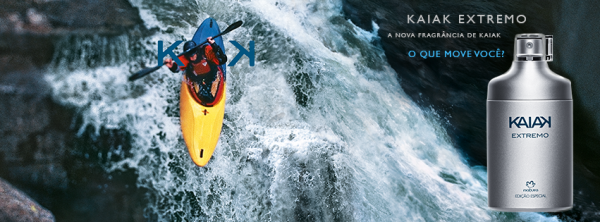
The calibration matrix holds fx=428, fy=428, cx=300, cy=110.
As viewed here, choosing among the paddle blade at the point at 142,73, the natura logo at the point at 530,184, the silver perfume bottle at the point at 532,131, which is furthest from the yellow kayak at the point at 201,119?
the natura logo at the point at 530,184

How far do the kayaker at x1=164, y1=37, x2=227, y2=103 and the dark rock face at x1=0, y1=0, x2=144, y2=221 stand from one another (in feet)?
1.01

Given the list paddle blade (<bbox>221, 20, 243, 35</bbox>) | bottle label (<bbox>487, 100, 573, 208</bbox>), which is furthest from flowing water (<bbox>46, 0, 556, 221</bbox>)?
bottle label (<bbox>487, 100, 573, 208</bbox>)

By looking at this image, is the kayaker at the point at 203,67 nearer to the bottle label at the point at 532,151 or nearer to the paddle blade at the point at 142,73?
the paddle blade at the point at 142,73

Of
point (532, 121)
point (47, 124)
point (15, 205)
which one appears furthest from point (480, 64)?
point (15, 205)

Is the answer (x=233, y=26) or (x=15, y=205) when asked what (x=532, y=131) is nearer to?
(x=233, y=26)

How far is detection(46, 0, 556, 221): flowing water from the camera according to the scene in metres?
2.19

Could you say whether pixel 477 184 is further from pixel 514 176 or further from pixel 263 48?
pixel 263 48

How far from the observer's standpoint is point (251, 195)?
7.34 ft

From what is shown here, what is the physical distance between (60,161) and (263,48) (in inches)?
46.8

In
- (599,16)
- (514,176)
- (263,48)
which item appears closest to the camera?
(514,176)

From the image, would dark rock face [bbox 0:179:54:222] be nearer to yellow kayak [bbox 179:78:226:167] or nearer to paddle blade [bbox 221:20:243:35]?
yellow kayak [bbox 179:78:226:167]

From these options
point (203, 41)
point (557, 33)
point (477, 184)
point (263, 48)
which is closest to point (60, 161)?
point (203, 41)

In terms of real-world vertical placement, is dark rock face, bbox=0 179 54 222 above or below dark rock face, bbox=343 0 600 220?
below

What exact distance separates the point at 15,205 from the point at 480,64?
2.45 meters
